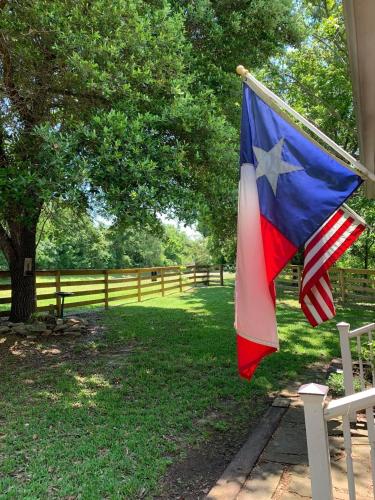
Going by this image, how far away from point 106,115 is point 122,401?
357 centimetres

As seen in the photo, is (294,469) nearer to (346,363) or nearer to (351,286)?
(346,363)

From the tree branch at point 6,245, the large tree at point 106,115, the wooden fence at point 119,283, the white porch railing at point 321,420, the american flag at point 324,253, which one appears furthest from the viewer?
the wooden fence at point 119,283

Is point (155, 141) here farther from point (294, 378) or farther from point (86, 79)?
point (294, 378)

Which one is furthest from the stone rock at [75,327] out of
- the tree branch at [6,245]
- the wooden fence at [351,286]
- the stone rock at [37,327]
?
the wooden fence at [351,286]

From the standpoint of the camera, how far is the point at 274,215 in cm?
282

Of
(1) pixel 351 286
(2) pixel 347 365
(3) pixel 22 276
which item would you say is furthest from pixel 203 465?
(1) pixel 351 286

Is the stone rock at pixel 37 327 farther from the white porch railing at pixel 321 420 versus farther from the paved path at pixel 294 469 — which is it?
the white porch railing at pixel 321 420

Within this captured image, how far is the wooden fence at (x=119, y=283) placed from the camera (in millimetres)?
11961

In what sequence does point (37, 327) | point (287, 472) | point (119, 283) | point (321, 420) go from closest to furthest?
A: 1. point (321, 420)
2. point (287, 472)
3. point (37, 327)
4. point (119, 283)

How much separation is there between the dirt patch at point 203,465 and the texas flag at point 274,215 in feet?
3.70

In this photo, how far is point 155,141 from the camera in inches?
239

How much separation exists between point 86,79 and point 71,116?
128 centimetres

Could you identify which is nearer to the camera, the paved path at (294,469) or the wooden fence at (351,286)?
the paved path at (294,469)

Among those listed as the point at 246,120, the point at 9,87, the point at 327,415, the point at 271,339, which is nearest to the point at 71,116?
the point at 9,87
